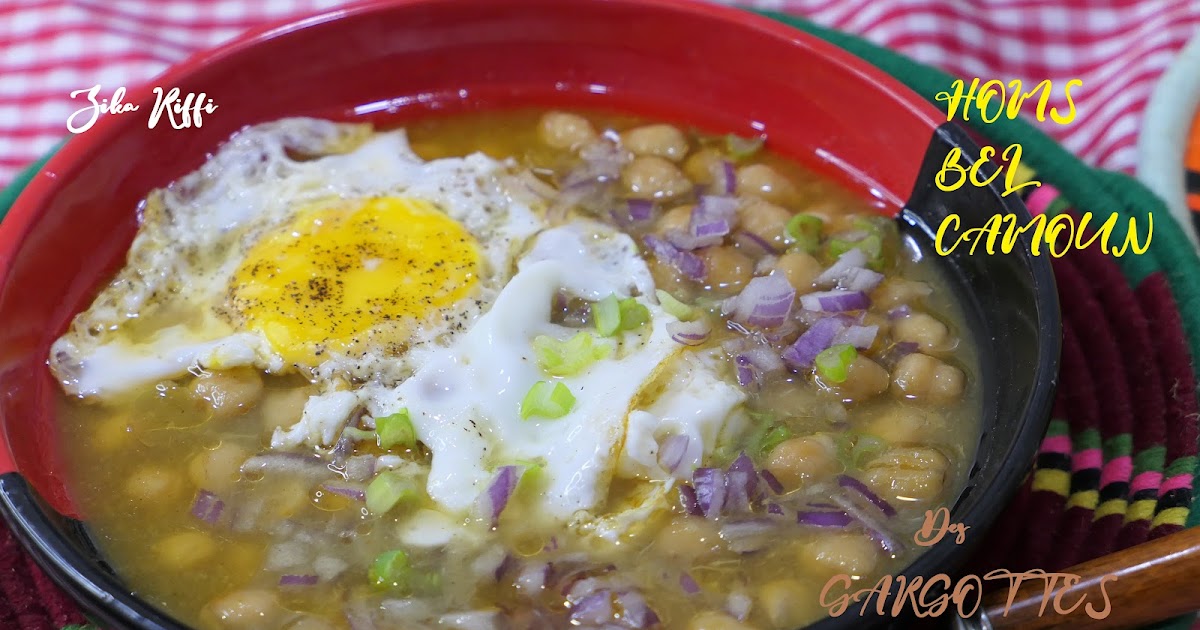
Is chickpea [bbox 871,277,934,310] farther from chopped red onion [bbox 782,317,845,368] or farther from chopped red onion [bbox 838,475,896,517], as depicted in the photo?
chopped red onion [bbox 838,475,896,517]

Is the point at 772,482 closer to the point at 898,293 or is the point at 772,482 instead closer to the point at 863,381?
the point at 863,381

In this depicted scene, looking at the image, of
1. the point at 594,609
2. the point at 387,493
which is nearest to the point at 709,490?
the point at 594,609

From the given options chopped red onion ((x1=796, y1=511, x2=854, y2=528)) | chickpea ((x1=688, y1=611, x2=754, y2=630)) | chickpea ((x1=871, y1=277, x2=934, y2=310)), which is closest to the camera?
chickpea ((x1=688, y1=611, x2=754, y2=630))

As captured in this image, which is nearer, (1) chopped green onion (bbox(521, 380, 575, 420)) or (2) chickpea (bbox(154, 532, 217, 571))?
(2) chickpea (bbox(154, 532, 217, 571))

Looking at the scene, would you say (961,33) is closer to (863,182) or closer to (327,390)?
(863,182)

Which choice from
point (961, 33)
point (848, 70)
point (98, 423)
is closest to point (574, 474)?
point (98, 423)

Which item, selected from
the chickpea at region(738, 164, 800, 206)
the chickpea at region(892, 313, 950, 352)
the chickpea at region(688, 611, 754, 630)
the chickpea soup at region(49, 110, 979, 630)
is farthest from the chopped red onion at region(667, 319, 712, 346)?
the chickpea at region(688, 611, 754, 630)
